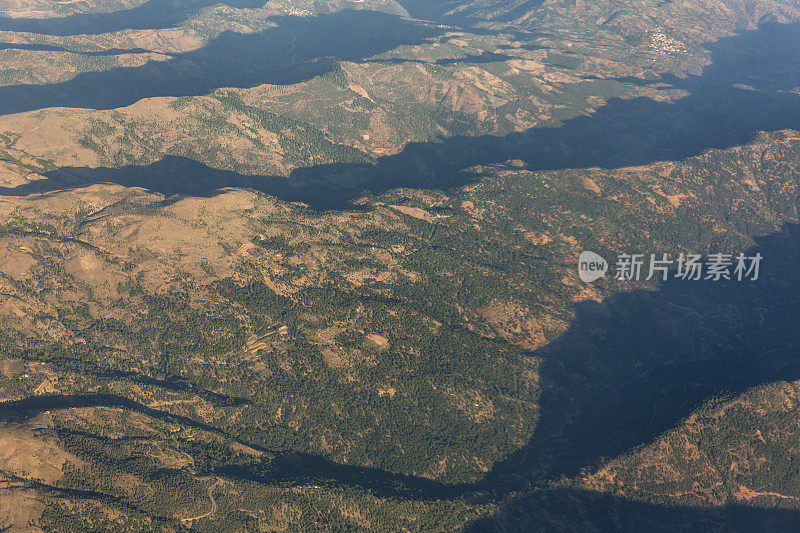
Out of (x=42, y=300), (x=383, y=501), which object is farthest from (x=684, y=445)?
(x=42, y=300)

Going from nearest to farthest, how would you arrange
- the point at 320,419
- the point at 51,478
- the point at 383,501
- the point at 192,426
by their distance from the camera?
1. the point at 51,478
2. the point at 383,501
3. the point at 192,426
4. the point at 320,419

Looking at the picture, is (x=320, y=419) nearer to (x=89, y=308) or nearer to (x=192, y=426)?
(x=192, y=426)

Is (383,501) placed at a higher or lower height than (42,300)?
lower

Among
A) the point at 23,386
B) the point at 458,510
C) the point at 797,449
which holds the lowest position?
the point at 458,510

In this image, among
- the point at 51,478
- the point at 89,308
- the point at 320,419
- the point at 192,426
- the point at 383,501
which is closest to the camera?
the point at 51,478

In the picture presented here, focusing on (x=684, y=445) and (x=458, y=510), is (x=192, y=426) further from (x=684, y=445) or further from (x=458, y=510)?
(x=684, y=445)

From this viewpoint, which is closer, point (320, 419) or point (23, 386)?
point (23, 386)

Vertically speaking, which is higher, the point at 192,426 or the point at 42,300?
the point at 42,300

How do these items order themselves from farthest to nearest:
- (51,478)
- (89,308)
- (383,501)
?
(89,308) < (383,501) < (51,478)

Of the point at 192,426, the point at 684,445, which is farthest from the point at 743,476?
the point at 192,426
